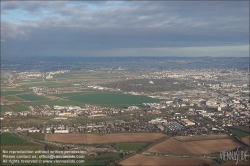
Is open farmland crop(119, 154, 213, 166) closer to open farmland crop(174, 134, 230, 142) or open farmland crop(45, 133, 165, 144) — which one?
open farmland crop(45, 133, 165, 144)

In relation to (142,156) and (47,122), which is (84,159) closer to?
(142,156)

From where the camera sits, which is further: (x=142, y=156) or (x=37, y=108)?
(x=37, y=108)

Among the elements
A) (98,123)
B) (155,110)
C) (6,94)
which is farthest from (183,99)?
(6,94)

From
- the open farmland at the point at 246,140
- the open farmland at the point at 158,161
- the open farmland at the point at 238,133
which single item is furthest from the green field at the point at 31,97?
the open farmland at the point at 246,140

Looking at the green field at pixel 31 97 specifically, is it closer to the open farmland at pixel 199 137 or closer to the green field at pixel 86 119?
the green field at pixel 86 119

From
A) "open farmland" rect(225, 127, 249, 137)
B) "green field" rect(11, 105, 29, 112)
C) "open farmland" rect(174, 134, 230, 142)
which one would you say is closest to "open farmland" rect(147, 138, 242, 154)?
"open farmland" rect(174, 134, 230, 142)

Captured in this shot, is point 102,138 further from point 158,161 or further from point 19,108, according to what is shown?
point 19,108

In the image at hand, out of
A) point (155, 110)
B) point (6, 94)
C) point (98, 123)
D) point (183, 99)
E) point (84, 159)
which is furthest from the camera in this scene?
point (6, 94)
